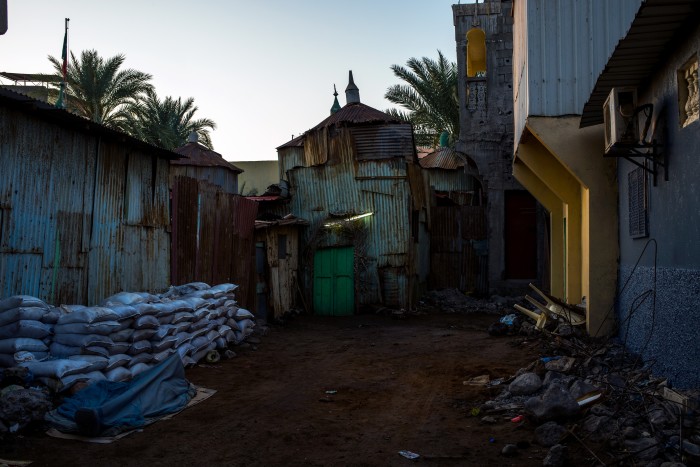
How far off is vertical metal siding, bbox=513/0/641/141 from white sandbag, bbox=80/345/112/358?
6.89 meters

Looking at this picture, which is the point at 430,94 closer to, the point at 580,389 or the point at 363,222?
the point at 363,222

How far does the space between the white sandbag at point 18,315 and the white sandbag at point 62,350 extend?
16.2 inches

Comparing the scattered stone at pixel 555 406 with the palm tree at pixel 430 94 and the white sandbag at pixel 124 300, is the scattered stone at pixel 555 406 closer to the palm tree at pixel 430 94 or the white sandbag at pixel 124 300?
the white sandbag at pixel 124 300

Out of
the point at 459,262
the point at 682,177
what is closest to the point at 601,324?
the point at 682,177

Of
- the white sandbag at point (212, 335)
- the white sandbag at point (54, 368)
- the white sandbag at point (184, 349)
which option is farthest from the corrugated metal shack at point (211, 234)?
the white sandbag at point (54, 368)

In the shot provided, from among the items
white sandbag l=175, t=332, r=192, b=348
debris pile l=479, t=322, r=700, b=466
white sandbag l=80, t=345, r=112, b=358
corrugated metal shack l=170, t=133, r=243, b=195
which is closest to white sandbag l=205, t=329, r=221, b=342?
white sandbag l=175, t=332, r=192, b=348

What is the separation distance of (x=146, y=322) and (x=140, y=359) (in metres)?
0.48

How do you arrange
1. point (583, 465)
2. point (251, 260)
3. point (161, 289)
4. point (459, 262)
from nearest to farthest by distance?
point (583, 465), point (161, 289), point (251, 260), point (459, 262)

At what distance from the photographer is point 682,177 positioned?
5.42 metres

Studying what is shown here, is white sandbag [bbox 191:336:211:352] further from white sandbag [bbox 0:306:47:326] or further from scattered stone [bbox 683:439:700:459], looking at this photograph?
scattered stone [bbox 683:439:700:459]

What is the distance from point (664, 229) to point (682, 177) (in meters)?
0.88

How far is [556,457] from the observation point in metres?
4.46

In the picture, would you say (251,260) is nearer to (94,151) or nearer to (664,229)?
(94,151)

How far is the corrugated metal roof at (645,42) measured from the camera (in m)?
4.65
